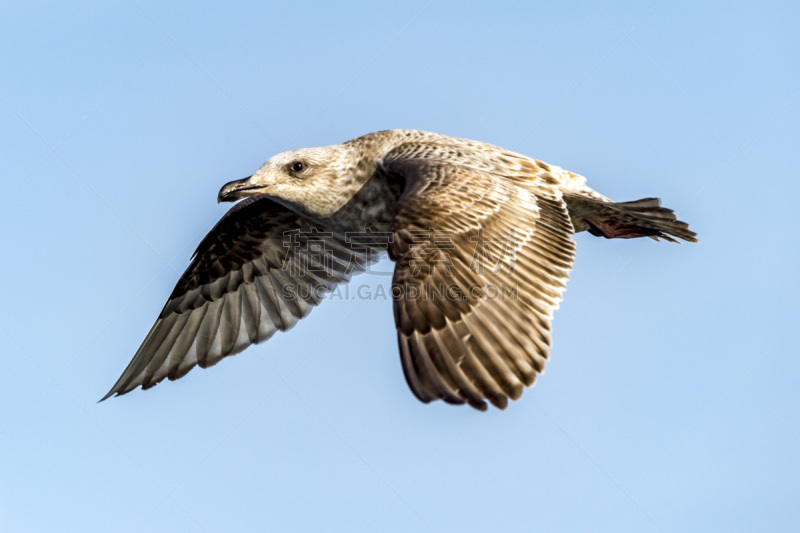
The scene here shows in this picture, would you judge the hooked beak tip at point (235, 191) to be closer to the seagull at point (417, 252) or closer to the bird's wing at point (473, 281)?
the seagull at point (417, 252)

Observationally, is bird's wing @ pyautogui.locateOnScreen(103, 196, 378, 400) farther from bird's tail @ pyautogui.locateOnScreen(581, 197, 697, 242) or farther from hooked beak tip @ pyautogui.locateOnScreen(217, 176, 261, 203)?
bird's tail @ pyautogui.locateOnScreen(581, 197, 697, 242)

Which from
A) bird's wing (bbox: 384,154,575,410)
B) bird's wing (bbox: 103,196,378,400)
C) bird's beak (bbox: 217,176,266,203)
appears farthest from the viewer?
bird's wing (bbox: 103,196,378,400)

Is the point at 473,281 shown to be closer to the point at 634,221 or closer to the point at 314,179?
the point at 314,179

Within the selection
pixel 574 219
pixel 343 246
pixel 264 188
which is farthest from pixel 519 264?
pixel 343 246

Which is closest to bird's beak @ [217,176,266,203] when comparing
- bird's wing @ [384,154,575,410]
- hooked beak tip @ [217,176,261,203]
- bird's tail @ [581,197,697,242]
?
hooked beak tip @ [217,176,261,203]

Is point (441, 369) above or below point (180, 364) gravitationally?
above

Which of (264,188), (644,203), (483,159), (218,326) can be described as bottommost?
(644,203)

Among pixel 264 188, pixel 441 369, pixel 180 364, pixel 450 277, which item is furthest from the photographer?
pixel 180 364

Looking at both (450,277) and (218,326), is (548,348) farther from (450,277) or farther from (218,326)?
(218,326)
